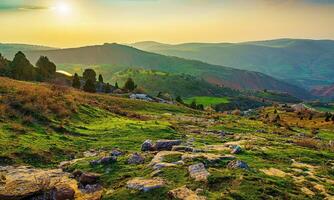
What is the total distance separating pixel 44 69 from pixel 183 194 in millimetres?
98601

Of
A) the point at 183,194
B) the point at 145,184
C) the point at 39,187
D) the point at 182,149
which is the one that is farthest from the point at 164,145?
the point at 39,187

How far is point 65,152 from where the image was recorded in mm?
28141

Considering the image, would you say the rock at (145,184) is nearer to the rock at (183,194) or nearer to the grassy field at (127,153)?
the grassy field at (127,153)

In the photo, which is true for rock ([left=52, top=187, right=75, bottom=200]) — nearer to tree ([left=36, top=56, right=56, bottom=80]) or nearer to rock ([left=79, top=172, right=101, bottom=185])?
rock ([left=79, top=172, right=101, bottom=185])

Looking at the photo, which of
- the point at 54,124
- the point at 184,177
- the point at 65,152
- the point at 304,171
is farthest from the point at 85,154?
the point at 304,171

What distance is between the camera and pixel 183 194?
729 inches

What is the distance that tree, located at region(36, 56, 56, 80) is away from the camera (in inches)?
4121

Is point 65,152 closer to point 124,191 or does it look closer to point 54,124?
point 54,124

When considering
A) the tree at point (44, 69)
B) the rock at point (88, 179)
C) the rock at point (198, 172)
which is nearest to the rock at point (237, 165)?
the rock at point (198, 172)

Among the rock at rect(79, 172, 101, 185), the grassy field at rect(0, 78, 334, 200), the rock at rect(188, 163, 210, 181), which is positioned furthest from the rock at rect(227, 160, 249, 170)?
the rock at rect(79, 172, 101, 185)

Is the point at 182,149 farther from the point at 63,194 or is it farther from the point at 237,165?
the point at 63,194

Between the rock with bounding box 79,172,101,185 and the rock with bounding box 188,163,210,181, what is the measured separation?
501cm

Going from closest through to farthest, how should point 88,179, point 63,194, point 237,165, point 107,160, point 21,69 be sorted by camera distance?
point 63,194 < point 88,179 < point 237,165 < point 107,160 < point 21,69

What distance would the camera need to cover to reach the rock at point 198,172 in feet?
67.5
